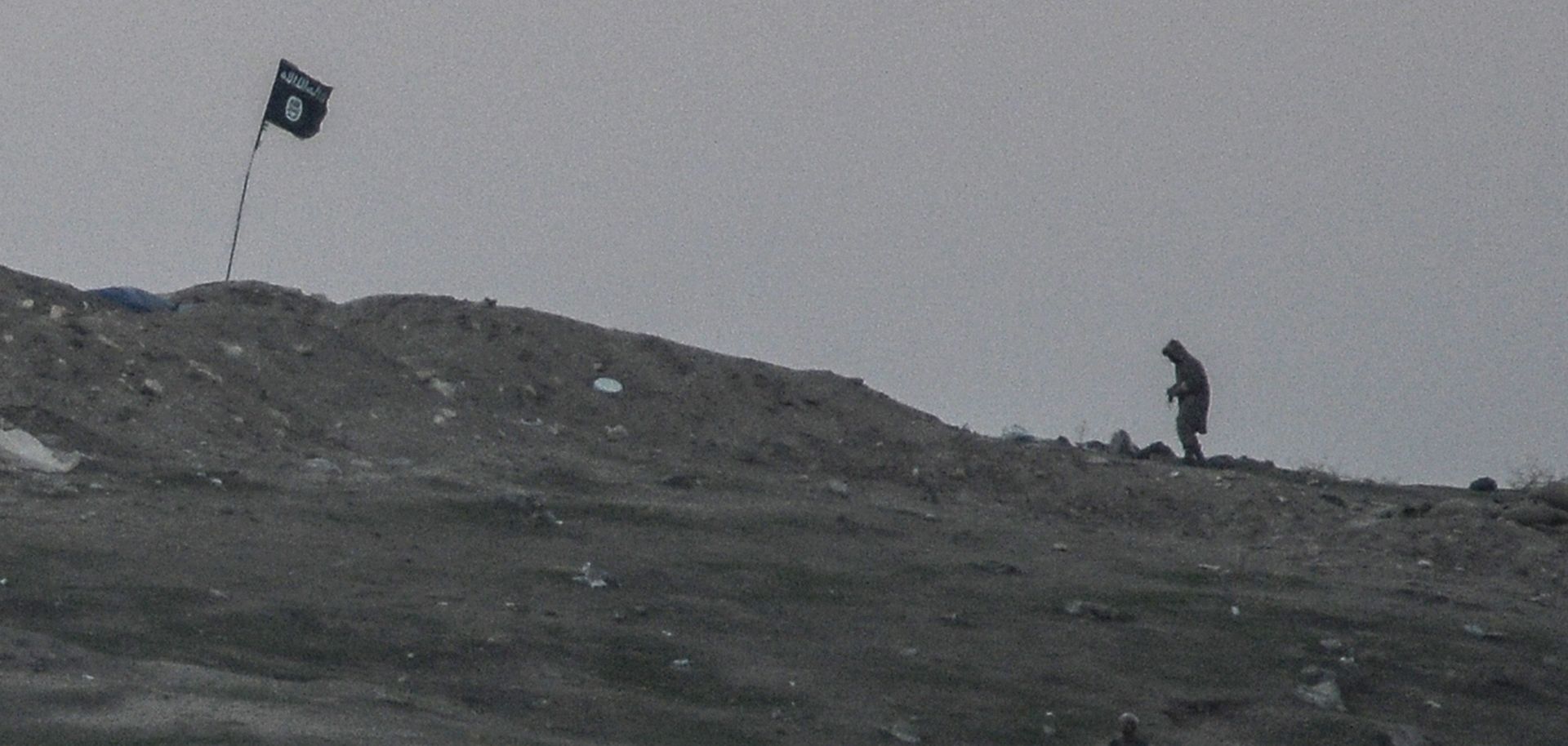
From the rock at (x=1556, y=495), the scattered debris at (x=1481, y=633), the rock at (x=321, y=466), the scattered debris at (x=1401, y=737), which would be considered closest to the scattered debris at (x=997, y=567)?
the scattered debris at (x=1481, y=633)

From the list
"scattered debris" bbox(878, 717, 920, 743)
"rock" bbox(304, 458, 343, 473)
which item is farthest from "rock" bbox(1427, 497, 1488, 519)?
"rock" bbox(304, 458, 343, 473)

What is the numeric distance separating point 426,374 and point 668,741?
6.90 meters

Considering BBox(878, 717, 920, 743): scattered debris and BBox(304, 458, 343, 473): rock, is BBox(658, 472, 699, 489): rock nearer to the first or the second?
BBox(304, 458, 343, 473): rock

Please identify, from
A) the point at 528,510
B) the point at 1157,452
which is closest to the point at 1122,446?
the point at 1157,452

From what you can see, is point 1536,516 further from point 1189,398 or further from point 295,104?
point 295,104

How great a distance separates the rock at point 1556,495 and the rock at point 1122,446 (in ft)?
11.4

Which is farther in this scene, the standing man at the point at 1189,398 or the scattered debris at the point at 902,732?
the standing man at the point at 1189,398

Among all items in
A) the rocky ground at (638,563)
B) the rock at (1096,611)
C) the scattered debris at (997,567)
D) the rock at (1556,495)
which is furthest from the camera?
the rock at (1556,495)

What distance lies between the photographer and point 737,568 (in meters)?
12.7

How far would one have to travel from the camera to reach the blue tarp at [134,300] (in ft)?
54.9

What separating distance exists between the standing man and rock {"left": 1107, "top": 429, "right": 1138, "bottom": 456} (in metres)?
0.41

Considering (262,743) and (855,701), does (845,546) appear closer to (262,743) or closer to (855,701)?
(855,701)

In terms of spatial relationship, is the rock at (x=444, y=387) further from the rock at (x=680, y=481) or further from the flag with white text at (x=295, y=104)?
the flag with white text at (x=295, y=104)

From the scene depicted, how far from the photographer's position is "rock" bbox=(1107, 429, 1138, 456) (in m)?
19.6
